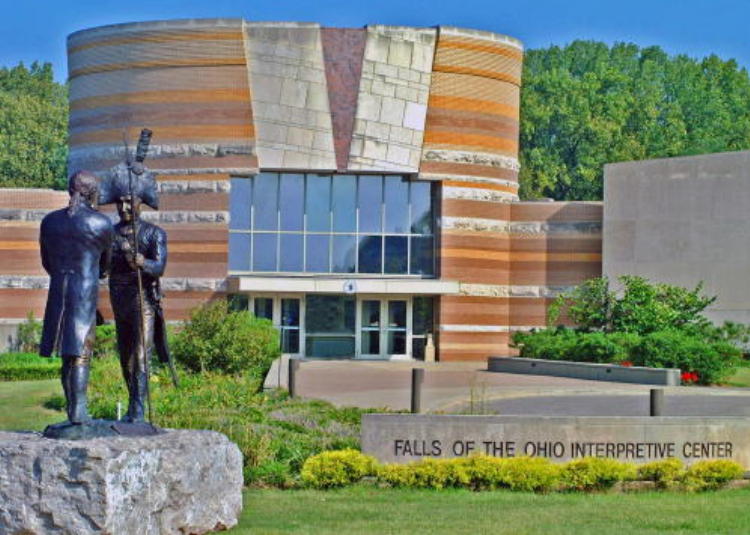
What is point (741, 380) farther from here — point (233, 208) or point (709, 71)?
point (709, 71)

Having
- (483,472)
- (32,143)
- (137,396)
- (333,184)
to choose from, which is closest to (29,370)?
(333,184)

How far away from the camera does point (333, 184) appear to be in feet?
155

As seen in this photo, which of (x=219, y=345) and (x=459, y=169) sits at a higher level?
(x=459, y=169)

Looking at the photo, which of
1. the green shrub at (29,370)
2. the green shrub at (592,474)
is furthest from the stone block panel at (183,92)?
the green shrub at (592,474)

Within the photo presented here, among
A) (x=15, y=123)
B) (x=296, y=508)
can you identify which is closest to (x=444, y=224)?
(x=296, y=508)

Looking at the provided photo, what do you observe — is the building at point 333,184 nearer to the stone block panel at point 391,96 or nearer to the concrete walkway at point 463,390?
the stone block panel at point 391,96

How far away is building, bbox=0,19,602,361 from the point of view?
150 feet

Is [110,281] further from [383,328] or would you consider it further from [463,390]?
[383,328]

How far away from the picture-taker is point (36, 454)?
13.1 metres

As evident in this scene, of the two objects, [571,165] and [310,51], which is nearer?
[310,51]

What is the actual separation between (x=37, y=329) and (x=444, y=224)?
13176 mm

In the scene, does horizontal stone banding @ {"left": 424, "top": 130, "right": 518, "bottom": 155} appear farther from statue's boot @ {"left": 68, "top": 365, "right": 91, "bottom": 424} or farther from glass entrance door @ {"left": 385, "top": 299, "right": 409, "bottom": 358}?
statue's boot @ {"left": 68, "top": 365, "right": 91, "bottom": 424}

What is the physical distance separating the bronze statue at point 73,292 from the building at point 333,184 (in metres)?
30.8

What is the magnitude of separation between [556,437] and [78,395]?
307 inches
